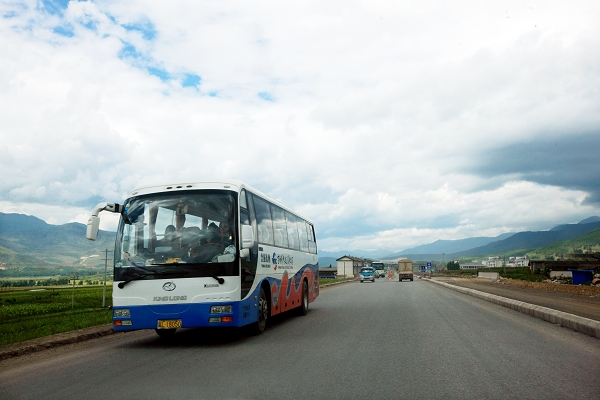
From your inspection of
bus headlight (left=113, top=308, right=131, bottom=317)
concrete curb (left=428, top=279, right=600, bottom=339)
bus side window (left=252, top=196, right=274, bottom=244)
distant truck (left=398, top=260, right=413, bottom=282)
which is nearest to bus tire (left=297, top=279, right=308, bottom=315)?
bus side window (left=252, top=196, right=274, bottom=244)

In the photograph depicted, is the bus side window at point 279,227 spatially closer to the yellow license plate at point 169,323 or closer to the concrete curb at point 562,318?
the yellow license plate at point 169,323

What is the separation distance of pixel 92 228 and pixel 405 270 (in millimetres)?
70329

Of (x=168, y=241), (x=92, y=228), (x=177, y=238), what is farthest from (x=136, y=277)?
(x=92, y=228)

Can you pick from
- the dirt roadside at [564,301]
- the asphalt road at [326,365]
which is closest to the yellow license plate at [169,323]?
the asphalt road at [326,365]

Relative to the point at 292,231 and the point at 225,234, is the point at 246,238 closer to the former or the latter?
the point at 225,234

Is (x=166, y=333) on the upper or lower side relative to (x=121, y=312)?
lower

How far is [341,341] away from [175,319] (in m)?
3.22

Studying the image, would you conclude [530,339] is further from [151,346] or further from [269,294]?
[151,346]

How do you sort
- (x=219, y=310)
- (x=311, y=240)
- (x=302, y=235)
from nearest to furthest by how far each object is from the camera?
(x=219, y=310)
(x=302, y=235)
(x=311, y=240)

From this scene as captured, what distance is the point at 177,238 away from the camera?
1136cm

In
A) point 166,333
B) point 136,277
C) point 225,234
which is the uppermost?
point 225,234

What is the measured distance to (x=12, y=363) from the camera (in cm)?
983

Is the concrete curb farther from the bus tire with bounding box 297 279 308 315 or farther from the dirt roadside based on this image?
the bus tire with bounding box 297 279 308 315

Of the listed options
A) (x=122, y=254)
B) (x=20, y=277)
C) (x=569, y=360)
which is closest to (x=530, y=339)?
(x=569, y=360)
